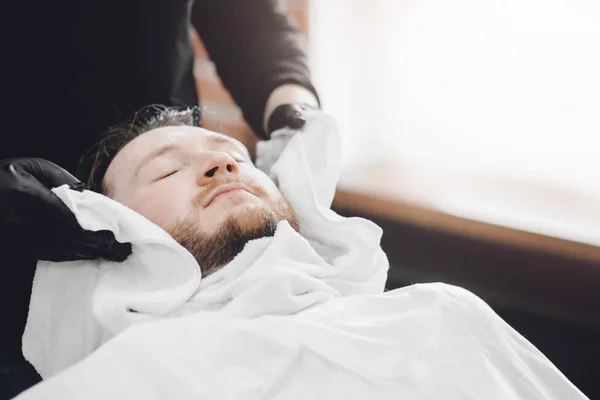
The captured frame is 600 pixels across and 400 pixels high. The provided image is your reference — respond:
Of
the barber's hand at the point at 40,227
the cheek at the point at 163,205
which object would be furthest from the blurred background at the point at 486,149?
the barber's hand at the point at 40,227

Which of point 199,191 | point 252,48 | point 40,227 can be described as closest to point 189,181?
point 199,191

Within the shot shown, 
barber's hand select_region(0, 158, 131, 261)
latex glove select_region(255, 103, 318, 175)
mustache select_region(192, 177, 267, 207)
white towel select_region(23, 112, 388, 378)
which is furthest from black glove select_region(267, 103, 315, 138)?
barber's hand select_region(0, 158, 131, 261)

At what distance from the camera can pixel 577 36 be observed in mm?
1249

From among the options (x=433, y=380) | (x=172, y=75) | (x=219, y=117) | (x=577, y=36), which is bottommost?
(x=219, y=117)

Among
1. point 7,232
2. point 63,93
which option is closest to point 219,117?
point 63,93

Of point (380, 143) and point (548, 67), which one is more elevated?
point (548, 67)

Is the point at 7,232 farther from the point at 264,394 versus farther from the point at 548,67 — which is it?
the point at 548,67

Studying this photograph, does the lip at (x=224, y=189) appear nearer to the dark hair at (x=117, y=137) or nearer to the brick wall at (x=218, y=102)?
the dark hair at (x=117, y=137)

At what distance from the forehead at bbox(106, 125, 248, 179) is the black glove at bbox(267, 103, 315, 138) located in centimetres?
20

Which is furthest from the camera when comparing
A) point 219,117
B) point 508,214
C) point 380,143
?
point 219,117

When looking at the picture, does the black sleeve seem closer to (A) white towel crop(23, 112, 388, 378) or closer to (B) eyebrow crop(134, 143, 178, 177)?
(B) eyebrow crop(134, 143, 178, 177)

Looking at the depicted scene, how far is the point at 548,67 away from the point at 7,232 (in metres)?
1.15

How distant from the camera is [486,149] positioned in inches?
56.9

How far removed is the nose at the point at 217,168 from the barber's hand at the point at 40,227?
180 millimetres
